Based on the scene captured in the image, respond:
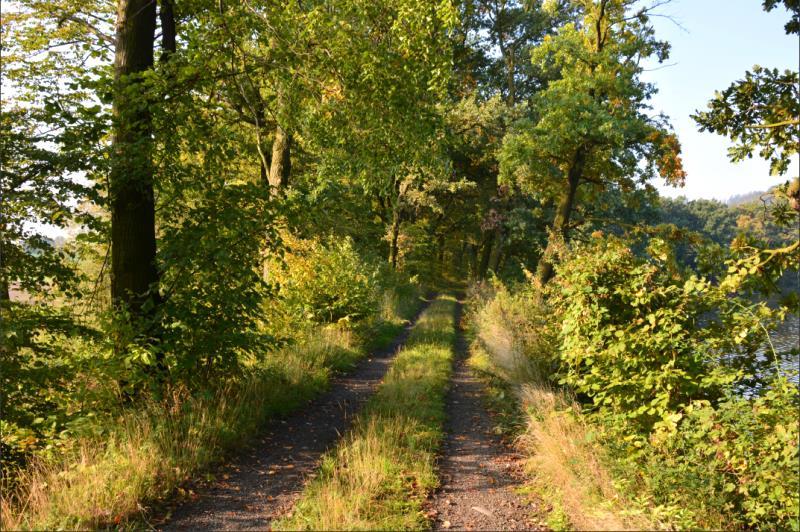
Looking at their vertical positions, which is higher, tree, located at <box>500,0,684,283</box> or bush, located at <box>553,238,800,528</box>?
tree, located at <box>500,0,684,283</box>

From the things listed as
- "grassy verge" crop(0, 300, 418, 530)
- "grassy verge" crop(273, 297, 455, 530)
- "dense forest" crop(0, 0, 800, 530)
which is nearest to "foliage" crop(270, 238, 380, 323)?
"dense forest" crop(0, 0, 800, 530)

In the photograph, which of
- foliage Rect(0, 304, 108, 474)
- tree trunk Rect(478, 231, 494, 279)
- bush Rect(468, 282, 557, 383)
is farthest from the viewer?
tree trunk Rect(478, 231, 494, 279)

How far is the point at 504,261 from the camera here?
1629 inches

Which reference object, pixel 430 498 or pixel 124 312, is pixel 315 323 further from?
pixel 430 498

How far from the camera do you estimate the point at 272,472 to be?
5613mm

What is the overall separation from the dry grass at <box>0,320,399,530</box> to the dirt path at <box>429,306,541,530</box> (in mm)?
2707

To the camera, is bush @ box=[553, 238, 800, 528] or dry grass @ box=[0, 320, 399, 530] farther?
bush @ box=[553, 238, 800, 528]

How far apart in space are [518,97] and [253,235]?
26.5 metres

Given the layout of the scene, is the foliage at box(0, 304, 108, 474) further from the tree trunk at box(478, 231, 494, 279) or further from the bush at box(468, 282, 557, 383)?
the tree trunk at box(478, 231, 494, 279)

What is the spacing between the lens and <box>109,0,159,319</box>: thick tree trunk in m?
5.99

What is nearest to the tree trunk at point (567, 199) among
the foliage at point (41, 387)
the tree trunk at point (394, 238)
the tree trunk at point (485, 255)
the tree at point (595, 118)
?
the tree at point (595, 118)

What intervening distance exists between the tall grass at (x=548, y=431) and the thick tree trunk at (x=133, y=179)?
5383mm

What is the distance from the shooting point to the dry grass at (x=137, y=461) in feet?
13.7

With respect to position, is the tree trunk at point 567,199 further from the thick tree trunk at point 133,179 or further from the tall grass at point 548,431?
the thick tree trunk at point 133,179
